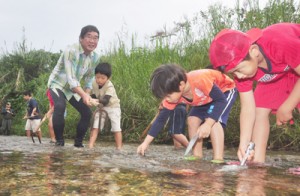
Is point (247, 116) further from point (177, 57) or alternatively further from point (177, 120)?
point (177, 57)

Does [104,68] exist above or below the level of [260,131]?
above

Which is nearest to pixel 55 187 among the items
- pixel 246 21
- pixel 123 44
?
pixel 246 21

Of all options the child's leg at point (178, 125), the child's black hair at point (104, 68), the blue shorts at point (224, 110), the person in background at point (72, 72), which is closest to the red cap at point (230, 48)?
the blue shorts at point (224, 110)

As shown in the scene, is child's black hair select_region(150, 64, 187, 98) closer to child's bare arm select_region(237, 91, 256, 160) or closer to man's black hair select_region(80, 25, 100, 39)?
child's bare arm select_region(237, 91, 256, 160)

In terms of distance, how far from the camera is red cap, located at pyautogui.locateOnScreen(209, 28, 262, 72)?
2746 millimetres

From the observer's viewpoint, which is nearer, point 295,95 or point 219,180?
point 219,180

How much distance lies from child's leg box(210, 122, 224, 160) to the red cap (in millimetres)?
1438

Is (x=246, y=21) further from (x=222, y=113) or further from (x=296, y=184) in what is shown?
(x=296, y=184)

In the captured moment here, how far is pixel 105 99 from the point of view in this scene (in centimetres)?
593

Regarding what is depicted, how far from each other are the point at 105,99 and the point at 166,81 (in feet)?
8.07

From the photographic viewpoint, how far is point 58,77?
5633 millimetres

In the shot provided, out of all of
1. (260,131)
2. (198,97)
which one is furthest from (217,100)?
(260,131)

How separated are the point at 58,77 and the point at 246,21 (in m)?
3.08

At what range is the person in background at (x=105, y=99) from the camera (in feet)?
19.4
